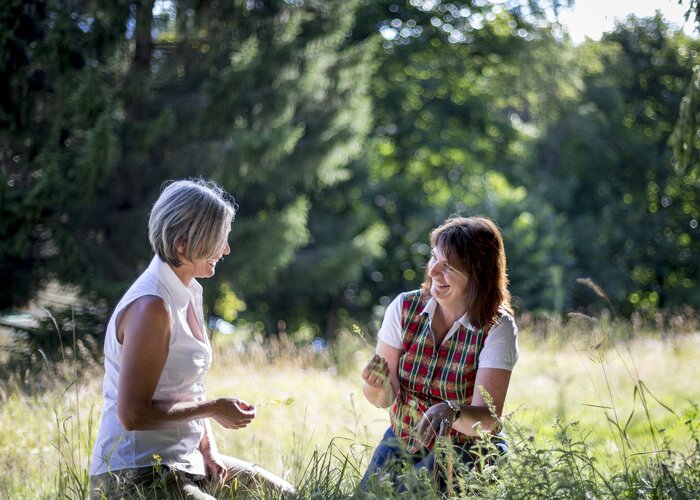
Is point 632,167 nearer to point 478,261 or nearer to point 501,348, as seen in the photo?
point 478,261

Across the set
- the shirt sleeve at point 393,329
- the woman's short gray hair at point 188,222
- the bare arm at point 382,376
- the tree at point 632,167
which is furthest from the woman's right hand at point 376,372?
the tree at point 632,167

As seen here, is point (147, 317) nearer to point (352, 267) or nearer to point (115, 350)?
point (115, 350)

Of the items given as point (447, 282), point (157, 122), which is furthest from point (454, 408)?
point (157, 122)

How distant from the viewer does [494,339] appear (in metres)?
3.29

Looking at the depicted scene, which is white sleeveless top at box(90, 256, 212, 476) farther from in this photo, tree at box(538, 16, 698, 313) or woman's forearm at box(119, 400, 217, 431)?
tree at box(538, 16, 698, 313)

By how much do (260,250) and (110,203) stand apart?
218 cm

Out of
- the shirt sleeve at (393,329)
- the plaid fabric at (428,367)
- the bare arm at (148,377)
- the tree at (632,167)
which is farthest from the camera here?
the tree at (632,167)

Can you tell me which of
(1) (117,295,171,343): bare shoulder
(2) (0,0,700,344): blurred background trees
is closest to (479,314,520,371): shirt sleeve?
(1) (117,295,171,343): bare shoulder

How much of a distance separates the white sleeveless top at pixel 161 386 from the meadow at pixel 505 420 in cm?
14

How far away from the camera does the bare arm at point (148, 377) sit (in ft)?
8.86

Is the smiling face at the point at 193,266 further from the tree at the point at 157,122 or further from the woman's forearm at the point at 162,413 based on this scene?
the tree at the point at 157,122

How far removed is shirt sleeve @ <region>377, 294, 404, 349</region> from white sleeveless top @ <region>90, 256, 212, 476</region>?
0.89m

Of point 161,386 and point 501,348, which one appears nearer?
point 161,386

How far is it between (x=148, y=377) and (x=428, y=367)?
1.21 m
